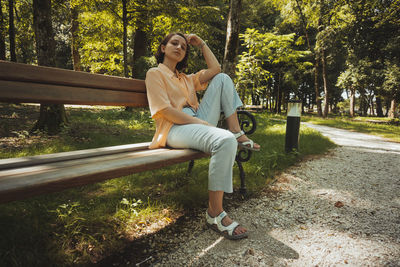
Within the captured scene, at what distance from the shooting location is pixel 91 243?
1.64 m

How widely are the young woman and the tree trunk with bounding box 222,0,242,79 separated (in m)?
2.15

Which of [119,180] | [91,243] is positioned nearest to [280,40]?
[119,180]

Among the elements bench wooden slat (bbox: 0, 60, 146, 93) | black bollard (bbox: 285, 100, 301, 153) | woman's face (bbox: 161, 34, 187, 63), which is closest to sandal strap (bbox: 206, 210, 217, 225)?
bench wooden slat (bbox: 0, 60, 146, 93)

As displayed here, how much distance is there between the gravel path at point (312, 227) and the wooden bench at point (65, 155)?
724mm

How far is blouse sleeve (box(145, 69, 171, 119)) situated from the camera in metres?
2.07

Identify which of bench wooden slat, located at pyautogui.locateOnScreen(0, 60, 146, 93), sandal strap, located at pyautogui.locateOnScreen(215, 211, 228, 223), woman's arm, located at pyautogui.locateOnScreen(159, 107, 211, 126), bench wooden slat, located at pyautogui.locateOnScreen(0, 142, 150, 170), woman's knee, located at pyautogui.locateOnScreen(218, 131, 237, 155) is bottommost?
sandal strap, located at pyautogui.locateOnScreen(215, 211, 228, 223)

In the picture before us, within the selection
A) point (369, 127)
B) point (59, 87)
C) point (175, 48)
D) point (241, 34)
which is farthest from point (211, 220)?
point (369, 127)

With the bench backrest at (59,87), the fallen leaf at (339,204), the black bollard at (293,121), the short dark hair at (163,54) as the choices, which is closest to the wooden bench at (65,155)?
the bench backrest at (59,87)

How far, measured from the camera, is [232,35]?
4.59m

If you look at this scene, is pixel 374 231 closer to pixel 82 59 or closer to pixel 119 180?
pixel 119 180

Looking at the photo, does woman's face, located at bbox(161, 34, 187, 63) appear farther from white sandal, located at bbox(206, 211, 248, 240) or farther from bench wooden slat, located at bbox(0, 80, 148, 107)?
white sandal, located at bbox(206, 211, 248, 240)

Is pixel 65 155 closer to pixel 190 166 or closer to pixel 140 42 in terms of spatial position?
pixel 190 166

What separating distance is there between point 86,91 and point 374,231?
9.09 feet

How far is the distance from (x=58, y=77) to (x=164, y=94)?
2.79 feet
